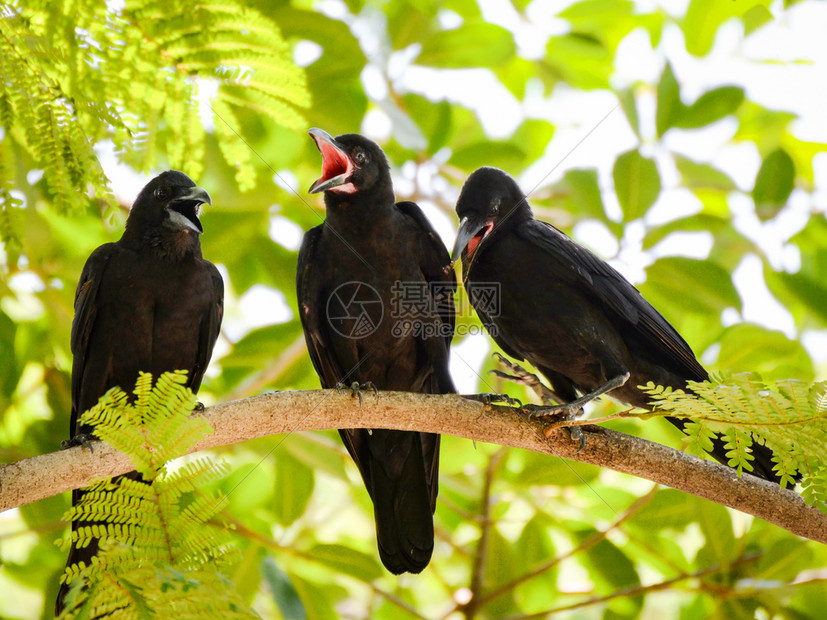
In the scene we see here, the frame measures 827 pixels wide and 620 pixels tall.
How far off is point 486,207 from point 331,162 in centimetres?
99

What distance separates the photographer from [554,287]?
3973 mm

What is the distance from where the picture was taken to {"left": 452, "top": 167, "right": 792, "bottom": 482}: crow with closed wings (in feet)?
12.7

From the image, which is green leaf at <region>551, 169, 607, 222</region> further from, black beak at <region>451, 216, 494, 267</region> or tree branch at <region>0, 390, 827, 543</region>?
tree branch at <region>0, 390, 827, 543</region>

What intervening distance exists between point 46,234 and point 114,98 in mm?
1663

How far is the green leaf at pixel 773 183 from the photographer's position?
15.3ft

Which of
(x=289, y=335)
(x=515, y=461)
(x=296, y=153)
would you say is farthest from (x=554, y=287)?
(x=296, y=153)

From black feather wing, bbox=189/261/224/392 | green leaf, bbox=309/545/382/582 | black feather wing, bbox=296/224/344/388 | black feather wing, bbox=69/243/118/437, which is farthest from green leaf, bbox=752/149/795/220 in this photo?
black feather wing, bbox=69/243/118/437

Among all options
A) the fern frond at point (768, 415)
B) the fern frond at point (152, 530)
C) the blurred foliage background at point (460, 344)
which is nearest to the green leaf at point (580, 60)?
the blurred foliage background at point (460, 344)

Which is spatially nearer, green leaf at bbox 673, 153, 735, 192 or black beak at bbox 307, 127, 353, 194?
black beak at bbox 307, 127, 353, 194

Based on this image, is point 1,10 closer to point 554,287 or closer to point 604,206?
point 554,287

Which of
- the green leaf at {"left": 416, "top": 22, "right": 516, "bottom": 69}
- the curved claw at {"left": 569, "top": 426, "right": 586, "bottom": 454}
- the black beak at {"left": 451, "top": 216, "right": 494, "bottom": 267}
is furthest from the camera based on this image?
the green leaf at {"left": 416, "top": 22, "right": 516, "bottom": 69}

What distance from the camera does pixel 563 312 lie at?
12.8 feet

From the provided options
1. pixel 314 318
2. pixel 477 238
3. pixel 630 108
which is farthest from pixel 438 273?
pixel 630 108

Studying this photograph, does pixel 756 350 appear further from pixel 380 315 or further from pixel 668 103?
pixel 380 315
